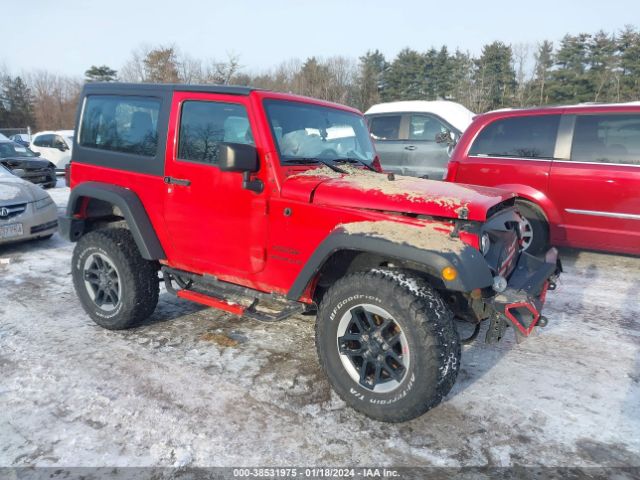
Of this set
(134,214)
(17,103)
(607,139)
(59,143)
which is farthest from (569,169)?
(17,103)

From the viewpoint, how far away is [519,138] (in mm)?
5883

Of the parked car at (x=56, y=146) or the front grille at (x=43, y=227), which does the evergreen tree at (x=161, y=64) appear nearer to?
the parked car at (x=56, y=146)

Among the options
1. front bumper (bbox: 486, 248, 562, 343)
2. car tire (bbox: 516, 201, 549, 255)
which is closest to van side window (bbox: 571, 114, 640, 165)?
car tire (bbox: 516, 201, 549, 255)

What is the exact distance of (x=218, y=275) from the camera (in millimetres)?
3555

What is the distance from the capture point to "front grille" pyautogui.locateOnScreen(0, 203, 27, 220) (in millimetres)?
6270

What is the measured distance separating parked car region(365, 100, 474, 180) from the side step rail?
6.57 m

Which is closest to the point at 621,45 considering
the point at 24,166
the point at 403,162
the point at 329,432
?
the point at 403,162

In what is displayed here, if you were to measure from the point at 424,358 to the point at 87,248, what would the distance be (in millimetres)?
3073

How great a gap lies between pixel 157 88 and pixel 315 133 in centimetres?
134

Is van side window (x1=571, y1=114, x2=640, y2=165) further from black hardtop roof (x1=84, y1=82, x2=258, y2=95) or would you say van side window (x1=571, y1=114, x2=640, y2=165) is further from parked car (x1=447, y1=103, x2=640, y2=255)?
black hardtop roof (x1=84, y1=82, x2=258, y2=95)

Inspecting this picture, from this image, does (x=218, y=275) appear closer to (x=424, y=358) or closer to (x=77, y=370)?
(x=77, y=370)

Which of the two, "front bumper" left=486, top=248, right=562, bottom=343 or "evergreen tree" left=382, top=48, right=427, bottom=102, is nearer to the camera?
"front bumper" left=486, top=248, right=562, bottom=343

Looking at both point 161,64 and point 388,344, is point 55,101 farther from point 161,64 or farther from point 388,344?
point 388,344

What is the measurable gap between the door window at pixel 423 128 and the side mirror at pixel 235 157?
7523 mm
